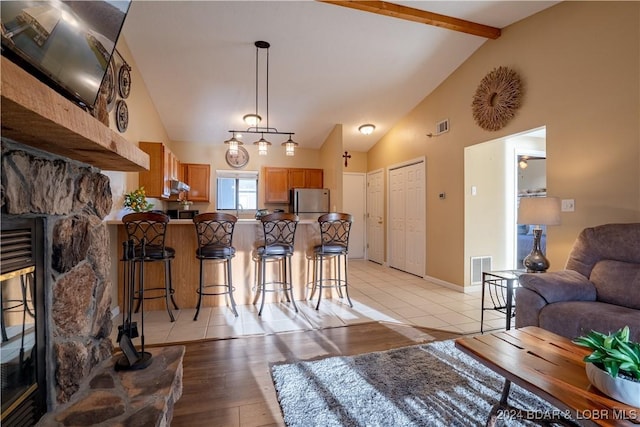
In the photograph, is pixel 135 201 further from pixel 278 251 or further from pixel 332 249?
pixel 332 249

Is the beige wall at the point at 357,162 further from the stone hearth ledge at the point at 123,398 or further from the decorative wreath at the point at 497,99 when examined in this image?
the stone hearth ledge at the point at 123,398

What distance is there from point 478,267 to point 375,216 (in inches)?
108

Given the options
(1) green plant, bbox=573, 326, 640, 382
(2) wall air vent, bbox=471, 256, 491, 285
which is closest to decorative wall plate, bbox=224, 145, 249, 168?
(2) wall air vent, bbox=471, 256, 491, 285

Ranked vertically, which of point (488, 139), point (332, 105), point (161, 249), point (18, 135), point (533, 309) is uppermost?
point (332, 105)

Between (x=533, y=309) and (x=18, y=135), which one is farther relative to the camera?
(x=533, y=309)

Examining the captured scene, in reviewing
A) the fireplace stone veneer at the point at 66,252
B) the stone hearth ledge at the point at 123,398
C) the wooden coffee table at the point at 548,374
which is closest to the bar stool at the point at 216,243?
the fireplace stone veneer at the point at 66,252

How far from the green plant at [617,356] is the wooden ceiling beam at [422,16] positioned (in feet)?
10.7

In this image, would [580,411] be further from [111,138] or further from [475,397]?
[111,138]

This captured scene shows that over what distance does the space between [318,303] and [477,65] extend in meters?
3.67

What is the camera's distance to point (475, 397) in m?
1.68

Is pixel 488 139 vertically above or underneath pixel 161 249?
above

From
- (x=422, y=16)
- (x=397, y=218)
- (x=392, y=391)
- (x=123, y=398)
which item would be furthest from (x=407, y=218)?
(x=123, y=398)

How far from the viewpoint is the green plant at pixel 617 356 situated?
1014 millimetres

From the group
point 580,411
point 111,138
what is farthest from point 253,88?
point 580,411
